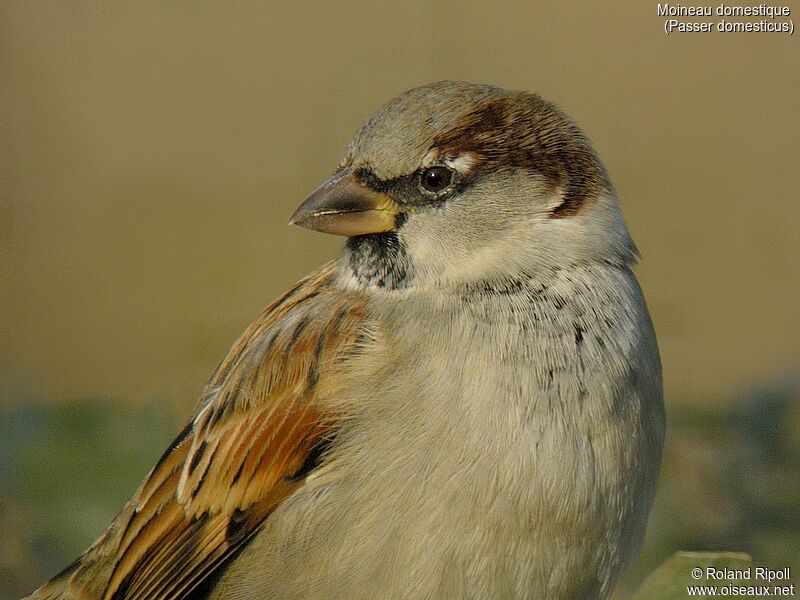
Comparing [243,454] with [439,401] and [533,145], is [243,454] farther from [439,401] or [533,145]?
[533,145]

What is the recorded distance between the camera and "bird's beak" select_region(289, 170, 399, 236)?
2.27 metres

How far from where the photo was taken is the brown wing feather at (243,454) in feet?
7.61

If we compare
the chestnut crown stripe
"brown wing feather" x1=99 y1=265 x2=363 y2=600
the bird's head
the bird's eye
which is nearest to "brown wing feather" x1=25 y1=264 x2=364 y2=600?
"brown wing feather" x1=99 y1=265 x2=363 y2=600

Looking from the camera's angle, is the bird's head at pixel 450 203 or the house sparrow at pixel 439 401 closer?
the house sparrow at pixel 439 401

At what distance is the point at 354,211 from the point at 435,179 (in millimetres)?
173

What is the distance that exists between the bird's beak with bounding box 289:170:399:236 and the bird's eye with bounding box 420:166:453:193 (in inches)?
3.0

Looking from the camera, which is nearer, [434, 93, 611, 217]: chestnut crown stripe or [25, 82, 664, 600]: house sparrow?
[25, 82, 664, 600]: house sparrow

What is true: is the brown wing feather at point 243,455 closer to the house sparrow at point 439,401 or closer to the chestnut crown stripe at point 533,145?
the house sparrow at point 439,401

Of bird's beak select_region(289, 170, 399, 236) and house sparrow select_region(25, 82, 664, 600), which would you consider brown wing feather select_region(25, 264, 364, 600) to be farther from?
bird's beak select_region(289, 170, 399, 236)

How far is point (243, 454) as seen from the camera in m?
2.38

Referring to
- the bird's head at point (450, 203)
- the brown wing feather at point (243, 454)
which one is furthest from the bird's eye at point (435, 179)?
the brown wing feather at point (243, 454)

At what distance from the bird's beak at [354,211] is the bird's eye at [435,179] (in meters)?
0.08

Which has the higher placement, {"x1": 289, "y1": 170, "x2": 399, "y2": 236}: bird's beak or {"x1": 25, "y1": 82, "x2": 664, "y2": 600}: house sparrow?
{"x1": 289, "y1": 170, "x2": 399, "y2": 236}: bird's beak

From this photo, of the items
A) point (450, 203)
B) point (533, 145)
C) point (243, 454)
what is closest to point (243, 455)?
point (243, 454)
